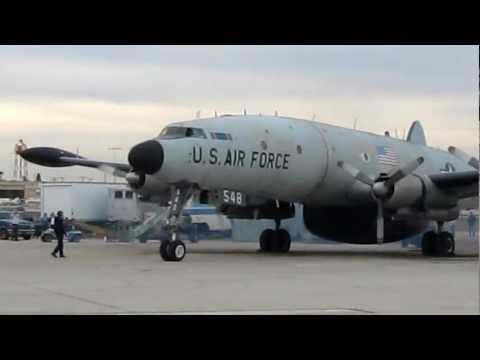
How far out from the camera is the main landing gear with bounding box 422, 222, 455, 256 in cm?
2898

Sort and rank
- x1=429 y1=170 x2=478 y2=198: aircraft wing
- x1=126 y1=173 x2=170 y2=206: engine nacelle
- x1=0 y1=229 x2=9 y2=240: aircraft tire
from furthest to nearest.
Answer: x1=0 y1=229 x2=9 y2=240: aircraft tire < x1=126 y1=173 x2=170 y2=206: engine nacelle < x1=429 y1=170 x2=478 y2=198: aircraft wing

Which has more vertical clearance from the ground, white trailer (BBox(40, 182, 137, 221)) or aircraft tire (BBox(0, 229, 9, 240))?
white trailer (BBox(40, 182, 137, 221))

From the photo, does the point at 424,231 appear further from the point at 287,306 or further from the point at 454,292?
the point at 287,306

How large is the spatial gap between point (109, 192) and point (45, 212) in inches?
176

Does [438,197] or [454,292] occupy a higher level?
[438,197]

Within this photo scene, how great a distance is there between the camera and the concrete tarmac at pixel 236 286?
1226 cm

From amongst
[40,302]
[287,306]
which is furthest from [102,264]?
[287,306]

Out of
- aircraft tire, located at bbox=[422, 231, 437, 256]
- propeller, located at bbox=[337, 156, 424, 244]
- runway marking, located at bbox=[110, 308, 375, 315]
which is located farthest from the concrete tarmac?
aircraft tire, located at bbox=[422, 231, 437, 256]

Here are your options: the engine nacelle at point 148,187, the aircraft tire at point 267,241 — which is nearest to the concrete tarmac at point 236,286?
the engine nacelle at point 148,187

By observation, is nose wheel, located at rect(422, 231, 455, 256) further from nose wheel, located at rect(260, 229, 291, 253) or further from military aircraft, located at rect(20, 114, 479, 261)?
nose wheel, located at rect(260, 229, 291, 253)

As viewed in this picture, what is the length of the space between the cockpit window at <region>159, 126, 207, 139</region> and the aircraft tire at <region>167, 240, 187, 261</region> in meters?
3.21

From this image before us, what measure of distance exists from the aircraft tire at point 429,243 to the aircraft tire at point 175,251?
10.4 m
